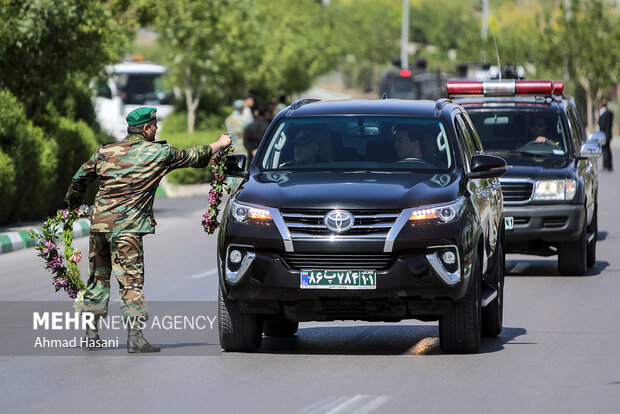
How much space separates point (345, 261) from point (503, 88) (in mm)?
7638

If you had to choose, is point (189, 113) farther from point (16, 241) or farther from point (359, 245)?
point (359, 245)

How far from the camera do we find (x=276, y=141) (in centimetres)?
1053

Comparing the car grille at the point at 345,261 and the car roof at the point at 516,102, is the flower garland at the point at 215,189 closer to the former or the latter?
the car grille at the point at 345,261

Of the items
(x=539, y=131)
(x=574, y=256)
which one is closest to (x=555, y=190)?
(x=574, y=256)

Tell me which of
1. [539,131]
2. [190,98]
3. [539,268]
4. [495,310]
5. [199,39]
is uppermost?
[539,131]

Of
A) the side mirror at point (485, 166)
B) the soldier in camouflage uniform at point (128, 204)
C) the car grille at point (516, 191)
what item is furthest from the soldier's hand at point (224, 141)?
the car grille at point (516, 191)

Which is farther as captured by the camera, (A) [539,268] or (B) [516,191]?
(A) [539,268]

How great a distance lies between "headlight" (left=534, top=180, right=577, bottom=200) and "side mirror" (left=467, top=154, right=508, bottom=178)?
16.3ft

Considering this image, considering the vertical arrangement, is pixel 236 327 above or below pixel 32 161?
above

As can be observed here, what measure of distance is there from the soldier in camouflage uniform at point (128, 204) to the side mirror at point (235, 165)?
1.46ft

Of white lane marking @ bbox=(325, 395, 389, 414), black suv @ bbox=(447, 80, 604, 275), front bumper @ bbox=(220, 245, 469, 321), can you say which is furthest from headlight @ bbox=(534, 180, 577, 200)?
A: white lane marking @ bbox=(325, 395, 389, 414)

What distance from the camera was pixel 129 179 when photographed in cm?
971

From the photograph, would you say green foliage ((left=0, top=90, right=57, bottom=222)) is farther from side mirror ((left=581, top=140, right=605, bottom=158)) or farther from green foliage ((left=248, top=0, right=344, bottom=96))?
green foliage ((left=248, top=0, right=344, bottom=96))

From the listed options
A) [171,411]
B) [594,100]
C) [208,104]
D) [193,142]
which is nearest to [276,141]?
[171,411]
